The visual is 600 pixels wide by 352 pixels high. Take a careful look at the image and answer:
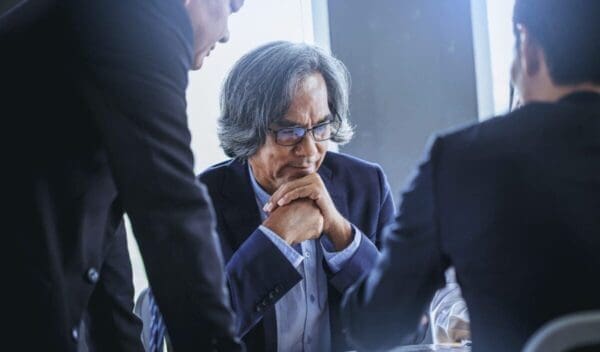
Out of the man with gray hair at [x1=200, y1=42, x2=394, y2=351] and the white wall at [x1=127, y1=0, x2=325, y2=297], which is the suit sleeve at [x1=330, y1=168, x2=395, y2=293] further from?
the white wall at [x1=127, y1=0, x2=325, y2=297]

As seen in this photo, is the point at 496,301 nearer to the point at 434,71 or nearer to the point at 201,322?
the point at 201,322

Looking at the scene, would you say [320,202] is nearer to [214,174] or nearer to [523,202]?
[214,174]

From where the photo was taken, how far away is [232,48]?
2803 millimetres

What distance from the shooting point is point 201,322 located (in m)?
1.16

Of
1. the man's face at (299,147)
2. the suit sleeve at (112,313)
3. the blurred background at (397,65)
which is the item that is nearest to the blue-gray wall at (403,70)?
the blurred background at (397,65)

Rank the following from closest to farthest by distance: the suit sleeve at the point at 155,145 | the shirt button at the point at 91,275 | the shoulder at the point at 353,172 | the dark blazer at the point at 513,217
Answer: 1. the dark blazer at the point at 513,217
2. the suit sleeve at the point at 155,145
3. the shirt button at the point at 91,275
4. the shoulder at the point at 353,172

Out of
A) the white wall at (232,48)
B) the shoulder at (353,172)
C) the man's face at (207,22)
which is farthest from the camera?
the white wall at (232,48)

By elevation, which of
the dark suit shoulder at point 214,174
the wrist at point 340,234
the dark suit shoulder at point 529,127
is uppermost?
the dark suit shoulder at point 529,127

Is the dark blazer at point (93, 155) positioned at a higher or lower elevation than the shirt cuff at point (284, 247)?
higher

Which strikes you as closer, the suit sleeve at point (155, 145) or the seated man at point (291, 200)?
the suit sleeve at point (155, 145)

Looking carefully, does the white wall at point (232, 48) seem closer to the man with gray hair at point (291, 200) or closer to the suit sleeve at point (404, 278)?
the man with gray hair at point (291, 200)

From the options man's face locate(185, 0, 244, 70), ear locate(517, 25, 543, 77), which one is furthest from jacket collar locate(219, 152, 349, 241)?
ear locate(517, 25, 543, 77)

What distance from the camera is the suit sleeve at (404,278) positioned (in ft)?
3.59

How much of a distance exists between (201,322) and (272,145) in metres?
0.95
